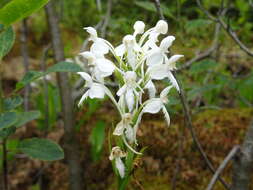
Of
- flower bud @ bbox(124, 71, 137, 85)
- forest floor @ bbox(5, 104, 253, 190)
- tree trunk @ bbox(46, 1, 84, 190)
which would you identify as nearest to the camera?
flower bud @ bbox(124, 71, 137, 85)

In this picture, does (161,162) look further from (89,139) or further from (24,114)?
(24,114)

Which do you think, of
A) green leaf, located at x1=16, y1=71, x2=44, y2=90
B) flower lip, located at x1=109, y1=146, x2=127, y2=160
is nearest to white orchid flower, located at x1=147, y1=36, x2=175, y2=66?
flower lip, located at x1=109, y1=146, x2=127, y2=160

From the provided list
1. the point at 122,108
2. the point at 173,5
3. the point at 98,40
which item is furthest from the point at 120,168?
the point at 173,5

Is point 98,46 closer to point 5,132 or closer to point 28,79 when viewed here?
point 28,79

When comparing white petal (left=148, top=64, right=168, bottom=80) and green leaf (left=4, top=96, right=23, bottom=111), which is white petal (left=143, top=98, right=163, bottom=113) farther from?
green leaf (left=4, top=96, right=23, bottom=111)

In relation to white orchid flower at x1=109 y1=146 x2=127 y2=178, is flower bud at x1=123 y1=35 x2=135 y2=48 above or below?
above

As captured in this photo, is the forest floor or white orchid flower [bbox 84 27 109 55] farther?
the forest floor

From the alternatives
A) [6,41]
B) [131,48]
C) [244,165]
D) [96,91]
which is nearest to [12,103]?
[6,41]

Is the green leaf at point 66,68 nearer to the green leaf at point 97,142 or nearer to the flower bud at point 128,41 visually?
the flower bud at point 128,41
